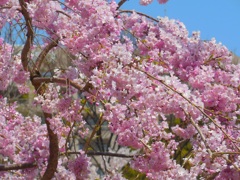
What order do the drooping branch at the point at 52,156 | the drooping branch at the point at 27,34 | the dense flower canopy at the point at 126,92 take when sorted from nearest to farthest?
the dense flower canopy at the point at 126,92, the drooping branch at the point at 27,34, the drooping branch at the point at 52,156

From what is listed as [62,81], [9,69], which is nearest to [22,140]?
[9,69]

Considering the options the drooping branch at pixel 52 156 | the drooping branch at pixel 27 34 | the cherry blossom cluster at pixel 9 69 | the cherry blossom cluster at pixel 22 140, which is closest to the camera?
the drooping branch at pixel 27 34

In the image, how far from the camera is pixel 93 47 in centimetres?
335

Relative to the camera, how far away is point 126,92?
3037 mm

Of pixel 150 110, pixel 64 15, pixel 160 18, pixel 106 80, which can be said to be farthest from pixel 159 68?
pixel 160 18

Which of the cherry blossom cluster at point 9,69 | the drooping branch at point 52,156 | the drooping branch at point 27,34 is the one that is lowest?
the drooping branch at point 52,156

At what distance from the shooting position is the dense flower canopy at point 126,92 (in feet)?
10.5

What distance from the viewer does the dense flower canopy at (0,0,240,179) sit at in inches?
126

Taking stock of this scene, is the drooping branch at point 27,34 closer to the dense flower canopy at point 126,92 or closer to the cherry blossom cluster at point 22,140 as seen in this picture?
the dense flower canopy at point 126,92

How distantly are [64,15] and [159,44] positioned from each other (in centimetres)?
90

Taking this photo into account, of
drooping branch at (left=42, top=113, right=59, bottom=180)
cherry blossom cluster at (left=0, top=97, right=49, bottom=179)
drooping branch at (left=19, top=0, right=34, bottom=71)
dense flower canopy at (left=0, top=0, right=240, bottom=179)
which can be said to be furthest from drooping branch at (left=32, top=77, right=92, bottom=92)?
cherry blossom cluster at (left=0, top=97, right=49, bottom=179)

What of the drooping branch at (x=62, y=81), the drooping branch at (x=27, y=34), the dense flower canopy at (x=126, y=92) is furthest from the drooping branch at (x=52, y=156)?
the drooping branch at (x=27, y=34)

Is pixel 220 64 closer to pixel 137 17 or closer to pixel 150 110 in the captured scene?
pixel 137 17

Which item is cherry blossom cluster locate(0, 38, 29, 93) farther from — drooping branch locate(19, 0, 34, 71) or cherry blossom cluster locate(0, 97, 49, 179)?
cherry blossom cluster locate(0, 97, 49, 179)
